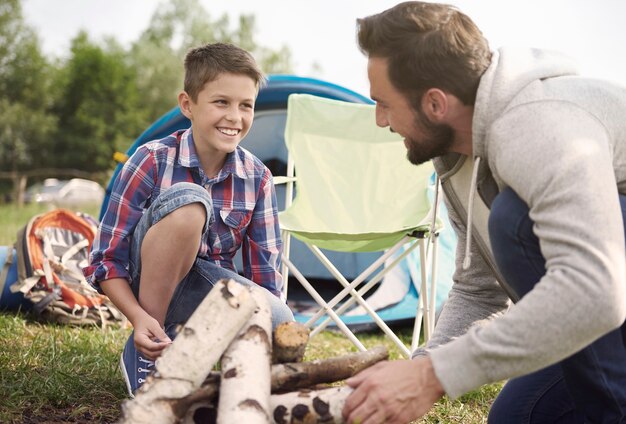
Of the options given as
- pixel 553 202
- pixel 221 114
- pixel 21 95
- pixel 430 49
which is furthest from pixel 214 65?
pixel 21 95

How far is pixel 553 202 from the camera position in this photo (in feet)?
4.03

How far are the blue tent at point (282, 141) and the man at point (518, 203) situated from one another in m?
2.03

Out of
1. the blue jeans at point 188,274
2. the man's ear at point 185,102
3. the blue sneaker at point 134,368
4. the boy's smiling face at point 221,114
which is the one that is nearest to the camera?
the blue jeans at point 188,274

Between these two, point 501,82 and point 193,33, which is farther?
point 193,33

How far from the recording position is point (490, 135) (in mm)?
1411

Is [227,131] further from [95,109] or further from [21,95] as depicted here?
[95,109]

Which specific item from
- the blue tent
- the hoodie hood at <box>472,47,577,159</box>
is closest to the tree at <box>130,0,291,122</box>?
the blue tent

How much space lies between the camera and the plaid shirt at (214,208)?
6.91 ft

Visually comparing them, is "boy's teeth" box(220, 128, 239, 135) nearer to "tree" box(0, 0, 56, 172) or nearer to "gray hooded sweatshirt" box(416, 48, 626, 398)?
"gray hooded sweatshirt" box(416, 48, 626, 398)

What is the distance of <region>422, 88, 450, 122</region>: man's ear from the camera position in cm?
150

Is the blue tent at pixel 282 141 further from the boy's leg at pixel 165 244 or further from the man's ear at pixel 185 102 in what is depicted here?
the boy's leg at pixel 165 244

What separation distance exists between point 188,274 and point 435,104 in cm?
101

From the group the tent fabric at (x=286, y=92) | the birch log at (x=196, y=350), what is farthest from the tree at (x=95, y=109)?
the birch log at (x=196, y=350)

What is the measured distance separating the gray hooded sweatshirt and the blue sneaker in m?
1.03
